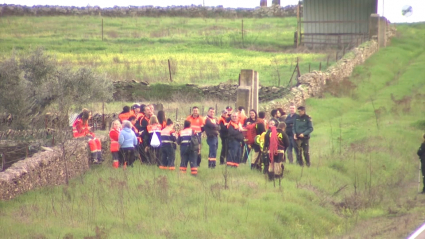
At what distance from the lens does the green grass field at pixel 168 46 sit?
3619cm

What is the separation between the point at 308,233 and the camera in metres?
13.8

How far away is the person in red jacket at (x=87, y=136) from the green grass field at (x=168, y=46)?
612 inches

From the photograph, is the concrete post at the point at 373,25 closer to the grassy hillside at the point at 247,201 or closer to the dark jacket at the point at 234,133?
the grassy hillside at the point at 247,201

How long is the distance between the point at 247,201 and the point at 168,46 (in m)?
34.3

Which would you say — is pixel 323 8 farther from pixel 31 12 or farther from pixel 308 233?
pixel 308 233

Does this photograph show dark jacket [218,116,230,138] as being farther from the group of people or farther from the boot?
the boot

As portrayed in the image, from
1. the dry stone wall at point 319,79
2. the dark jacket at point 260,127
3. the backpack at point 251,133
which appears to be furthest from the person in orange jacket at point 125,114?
the dry stone wall at point 319,79

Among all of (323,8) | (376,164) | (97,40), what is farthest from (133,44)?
(376,164)

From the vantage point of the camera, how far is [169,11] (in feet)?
226

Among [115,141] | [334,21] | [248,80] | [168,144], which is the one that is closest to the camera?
[168,144]

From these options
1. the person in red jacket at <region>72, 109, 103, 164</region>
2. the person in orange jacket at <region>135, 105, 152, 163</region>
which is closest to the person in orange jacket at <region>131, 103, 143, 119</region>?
the person in orange jacket at <region>135, 105, 152, 163</region>

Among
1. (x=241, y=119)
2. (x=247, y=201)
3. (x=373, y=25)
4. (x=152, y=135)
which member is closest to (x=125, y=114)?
(x=152, y=135)

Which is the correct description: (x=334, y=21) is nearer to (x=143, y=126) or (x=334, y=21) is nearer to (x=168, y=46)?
(x=168, y=46)

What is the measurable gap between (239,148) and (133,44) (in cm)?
3260
